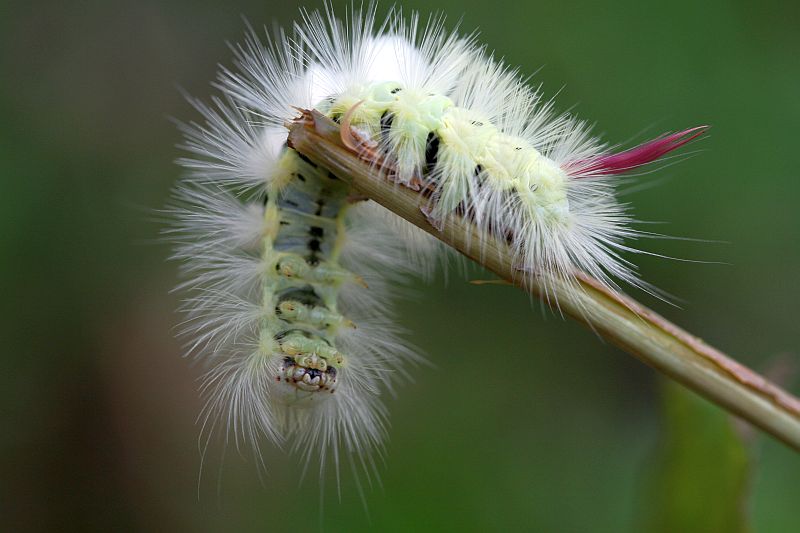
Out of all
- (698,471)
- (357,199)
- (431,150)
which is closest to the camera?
(698,471)

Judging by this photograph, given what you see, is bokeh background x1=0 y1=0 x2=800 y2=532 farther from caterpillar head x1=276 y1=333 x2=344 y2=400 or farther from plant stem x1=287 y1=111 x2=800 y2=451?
plant stem x1=287 y1=111 x2=800 y2=451

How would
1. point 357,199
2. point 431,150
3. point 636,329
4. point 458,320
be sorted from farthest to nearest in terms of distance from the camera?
point 458,320
point 357,199
point 431,150
point 636,329

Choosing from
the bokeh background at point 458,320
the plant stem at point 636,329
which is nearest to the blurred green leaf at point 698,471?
the plant stem at point 636,329

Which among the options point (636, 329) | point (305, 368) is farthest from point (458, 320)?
point (636, 329)

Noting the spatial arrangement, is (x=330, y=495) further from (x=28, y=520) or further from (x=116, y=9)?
(x=116, y=9)

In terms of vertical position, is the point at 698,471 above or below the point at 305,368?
below

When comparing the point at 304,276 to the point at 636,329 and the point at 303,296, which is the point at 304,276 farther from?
the point at 636,329
